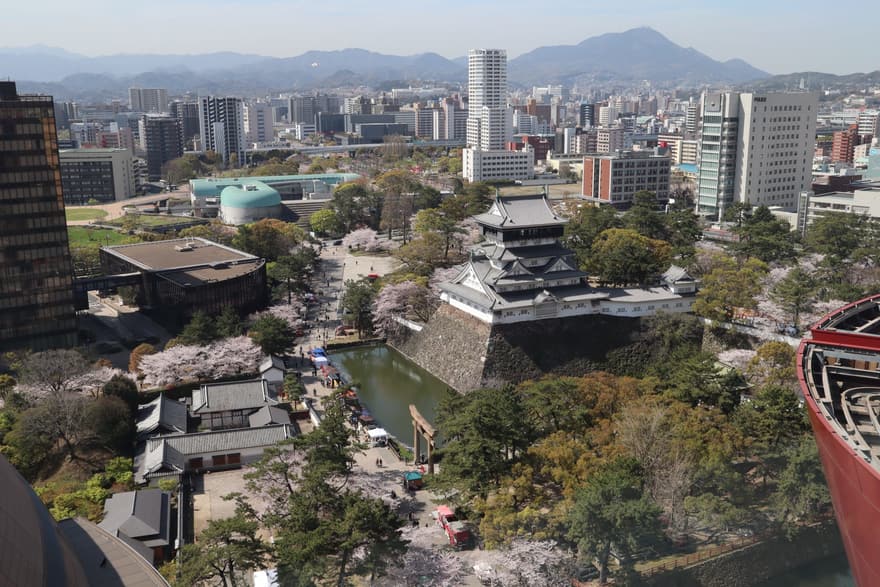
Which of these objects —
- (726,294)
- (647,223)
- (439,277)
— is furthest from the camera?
(647,223)

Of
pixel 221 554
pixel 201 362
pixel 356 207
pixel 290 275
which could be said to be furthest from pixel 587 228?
pixel 221 554

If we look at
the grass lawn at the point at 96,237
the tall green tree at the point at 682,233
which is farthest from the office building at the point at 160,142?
the tall green tree at the point at 682,233

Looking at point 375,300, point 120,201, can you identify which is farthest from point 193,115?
point 375,300

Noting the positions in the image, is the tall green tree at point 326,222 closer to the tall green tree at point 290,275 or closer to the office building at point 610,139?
the tall green tree at point 290,275

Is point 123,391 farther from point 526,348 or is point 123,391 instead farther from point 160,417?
point 526,348

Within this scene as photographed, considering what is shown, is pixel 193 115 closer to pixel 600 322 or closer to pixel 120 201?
pixel 120 201

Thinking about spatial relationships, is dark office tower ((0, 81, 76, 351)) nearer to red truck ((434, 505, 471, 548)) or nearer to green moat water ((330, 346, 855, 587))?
green moat water ((330, 346, 855, 587))
